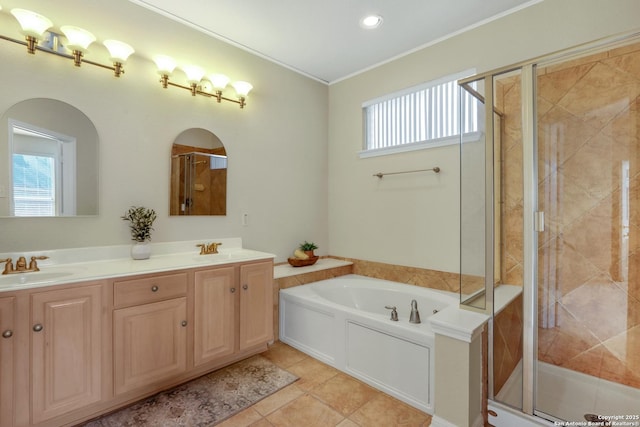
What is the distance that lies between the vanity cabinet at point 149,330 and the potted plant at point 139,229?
0.42 m

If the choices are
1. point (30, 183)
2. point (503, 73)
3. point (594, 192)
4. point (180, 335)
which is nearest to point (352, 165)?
point (503, 73)

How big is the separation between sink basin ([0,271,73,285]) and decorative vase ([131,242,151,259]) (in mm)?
408

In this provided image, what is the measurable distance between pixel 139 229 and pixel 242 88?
1481 millimetres

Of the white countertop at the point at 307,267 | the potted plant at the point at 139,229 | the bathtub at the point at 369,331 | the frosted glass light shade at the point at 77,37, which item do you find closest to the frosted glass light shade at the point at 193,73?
the frosted glass light shade at the point at 77,37

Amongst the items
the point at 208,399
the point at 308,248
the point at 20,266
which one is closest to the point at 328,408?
the point at 208,399

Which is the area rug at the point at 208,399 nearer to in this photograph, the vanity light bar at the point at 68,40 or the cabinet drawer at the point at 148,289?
the cabinet drawer at the point at 148,289

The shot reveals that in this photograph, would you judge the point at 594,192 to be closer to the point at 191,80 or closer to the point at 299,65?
the point at 299,65

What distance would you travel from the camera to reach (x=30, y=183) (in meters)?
1.85

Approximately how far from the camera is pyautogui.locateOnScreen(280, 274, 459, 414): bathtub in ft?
6.17

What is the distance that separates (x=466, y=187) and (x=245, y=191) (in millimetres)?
1898

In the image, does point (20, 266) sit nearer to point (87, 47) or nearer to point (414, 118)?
point (87, 47)

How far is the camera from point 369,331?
6.93 feet

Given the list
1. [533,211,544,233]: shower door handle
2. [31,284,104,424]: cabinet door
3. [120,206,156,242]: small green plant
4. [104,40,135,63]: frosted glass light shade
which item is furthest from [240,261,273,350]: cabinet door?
[533,211,544,233]: shower door handle

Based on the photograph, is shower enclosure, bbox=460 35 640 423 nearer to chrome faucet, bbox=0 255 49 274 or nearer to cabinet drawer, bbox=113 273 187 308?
cabinet drawer, bbox=113 273 187 308
